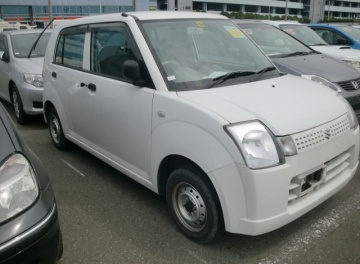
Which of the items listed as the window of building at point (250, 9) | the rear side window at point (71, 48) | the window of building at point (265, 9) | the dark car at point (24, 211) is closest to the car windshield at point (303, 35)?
the rear side window at point (71, 48)

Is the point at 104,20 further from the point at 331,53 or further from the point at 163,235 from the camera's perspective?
the point at 331,53

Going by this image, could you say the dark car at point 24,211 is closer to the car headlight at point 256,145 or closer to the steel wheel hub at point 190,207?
the steel wheel hub at point 190,207

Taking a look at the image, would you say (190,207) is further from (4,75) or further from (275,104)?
(4,75)

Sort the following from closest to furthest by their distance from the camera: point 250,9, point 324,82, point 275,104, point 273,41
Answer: point 275,104 → point 324,82 → point 273,41 → point 250,9

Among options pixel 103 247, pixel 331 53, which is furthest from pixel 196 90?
pixel 331 53

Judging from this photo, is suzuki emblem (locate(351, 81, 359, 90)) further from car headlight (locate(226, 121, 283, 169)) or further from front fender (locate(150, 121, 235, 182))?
front fender (locate(150, 121, 235, 182))

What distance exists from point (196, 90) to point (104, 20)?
1455 millimetres

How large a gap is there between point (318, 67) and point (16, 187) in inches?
189

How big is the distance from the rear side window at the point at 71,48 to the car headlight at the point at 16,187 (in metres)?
2.27

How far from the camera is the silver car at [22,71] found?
6.11 m

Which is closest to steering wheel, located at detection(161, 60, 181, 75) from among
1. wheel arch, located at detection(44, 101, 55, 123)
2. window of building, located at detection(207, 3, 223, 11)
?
wheel arch, located at detection(44, 101, 55, 123)

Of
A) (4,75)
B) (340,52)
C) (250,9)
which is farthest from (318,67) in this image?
(250,9)

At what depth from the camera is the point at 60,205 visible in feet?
11.7

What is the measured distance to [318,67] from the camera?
18.1 feet
